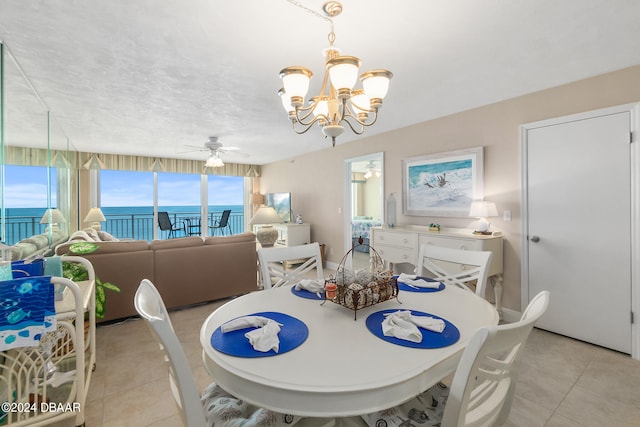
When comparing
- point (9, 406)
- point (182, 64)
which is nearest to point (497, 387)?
point (9, 406)

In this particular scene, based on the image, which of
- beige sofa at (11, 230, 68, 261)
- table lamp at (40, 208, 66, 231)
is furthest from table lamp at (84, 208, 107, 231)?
beige sofa at (11, 230, 68, 261)

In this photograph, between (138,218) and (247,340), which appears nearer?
(247,340)

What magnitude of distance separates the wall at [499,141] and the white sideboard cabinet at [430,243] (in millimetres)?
148

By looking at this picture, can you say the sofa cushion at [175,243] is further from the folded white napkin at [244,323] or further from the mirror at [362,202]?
the mirror at [362,202]

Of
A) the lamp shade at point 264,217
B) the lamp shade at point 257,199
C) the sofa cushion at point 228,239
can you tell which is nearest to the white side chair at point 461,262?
the sofa cushion at point 228,239

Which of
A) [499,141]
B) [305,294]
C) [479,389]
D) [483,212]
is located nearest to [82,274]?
[305,294]

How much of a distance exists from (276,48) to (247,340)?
1.91 metres

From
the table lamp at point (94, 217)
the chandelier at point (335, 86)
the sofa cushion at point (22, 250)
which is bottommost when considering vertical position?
the sofa cushion at point (22, 250)

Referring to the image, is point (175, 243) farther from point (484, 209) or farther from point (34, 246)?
point (484, 209)

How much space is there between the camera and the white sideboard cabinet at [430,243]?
2898 millimetres

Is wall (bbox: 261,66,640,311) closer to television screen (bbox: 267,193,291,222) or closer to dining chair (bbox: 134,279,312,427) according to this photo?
television screen (bbox: 267,193,291,222)

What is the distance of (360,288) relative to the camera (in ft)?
4.29

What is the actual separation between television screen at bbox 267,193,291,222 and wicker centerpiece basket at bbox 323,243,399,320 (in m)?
A: 5.04

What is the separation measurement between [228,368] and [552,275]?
310cm
